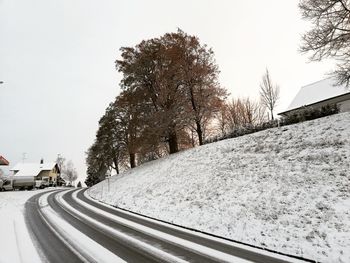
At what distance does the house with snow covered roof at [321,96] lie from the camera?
3186 cm

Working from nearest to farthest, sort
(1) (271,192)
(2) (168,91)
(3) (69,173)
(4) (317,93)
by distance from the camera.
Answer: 1. (1) (271,192)
2. (2) (168,91)
3. (4) (317,93)
4. (3) (69,173)

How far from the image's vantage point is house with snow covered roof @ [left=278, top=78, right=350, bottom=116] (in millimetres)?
31859

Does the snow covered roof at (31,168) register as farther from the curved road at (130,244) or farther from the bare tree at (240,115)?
the curved road at (130,244)

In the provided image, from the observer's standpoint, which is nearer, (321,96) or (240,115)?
(321,96)

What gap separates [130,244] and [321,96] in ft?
105

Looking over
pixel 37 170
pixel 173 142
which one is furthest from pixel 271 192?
pixel 37 170

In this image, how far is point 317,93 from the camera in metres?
36.4

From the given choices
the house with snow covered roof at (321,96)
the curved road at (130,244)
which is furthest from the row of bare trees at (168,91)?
the curved road at (130,244)

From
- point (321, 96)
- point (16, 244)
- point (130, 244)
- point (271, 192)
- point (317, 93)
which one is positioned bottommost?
point (130, 244)

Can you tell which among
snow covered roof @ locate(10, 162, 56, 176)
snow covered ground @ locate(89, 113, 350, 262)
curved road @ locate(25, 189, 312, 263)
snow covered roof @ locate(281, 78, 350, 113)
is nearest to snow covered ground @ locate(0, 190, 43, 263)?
curved road @ locate(25, 189, 312, 263)

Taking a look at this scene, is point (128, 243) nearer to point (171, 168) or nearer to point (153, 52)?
point (171, 168)

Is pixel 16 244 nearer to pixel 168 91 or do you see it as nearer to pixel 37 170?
pixel 168 91

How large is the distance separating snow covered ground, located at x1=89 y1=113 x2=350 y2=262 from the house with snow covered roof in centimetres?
1488

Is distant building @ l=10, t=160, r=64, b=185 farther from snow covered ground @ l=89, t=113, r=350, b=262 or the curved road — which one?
the curved road
